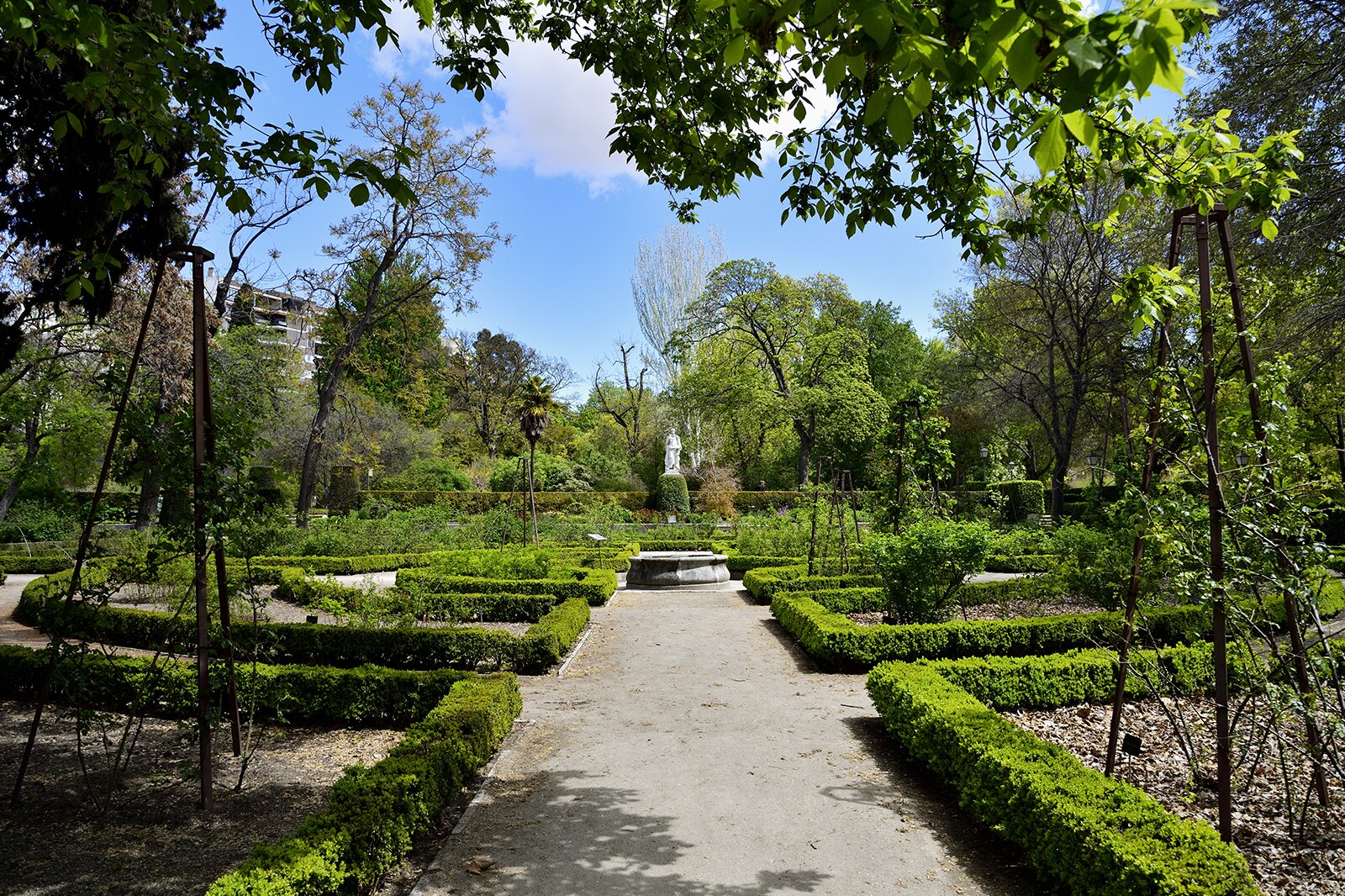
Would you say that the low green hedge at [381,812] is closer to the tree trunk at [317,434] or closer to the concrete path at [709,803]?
the concrete path at [709,803]

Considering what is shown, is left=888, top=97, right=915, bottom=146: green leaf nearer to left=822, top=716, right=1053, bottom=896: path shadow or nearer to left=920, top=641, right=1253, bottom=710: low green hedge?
left=822, top=716, right=1053, bottom=896: path shadow

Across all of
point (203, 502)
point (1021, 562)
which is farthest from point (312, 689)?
point (1021, 562)

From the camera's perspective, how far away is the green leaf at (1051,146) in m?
1.70

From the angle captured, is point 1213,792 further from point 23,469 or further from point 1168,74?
point 23,469

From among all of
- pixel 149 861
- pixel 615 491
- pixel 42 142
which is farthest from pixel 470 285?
pixel 149 861

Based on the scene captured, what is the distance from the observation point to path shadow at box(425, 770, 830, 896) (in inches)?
135

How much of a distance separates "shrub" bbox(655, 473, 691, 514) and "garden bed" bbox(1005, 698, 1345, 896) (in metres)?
21.0

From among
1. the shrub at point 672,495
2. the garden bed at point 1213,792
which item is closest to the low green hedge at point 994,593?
the garden bed at point 1213,792

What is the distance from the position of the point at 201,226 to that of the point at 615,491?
58.1ft

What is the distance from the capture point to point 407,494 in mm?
26781

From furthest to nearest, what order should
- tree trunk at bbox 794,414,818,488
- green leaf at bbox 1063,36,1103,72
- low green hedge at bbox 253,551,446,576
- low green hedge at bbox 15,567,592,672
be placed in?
1. tree trunk at bbox 794,414,818,488
2. low green hedge at bbox 253,551,446,576
3. low green hedge at bbox 15,567,592,672
4. green leaf at bbox 1063,36,1103,72

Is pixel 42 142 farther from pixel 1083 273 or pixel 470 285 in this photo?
pixel 1083 273

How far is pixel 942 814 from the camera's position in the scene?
171 inches

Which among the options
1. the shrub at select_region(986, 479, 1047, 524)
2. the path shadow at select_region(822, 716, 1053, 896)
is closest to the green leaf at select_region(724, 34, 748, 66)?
the path shadow at select_region(822, 716, 1053, 896)
